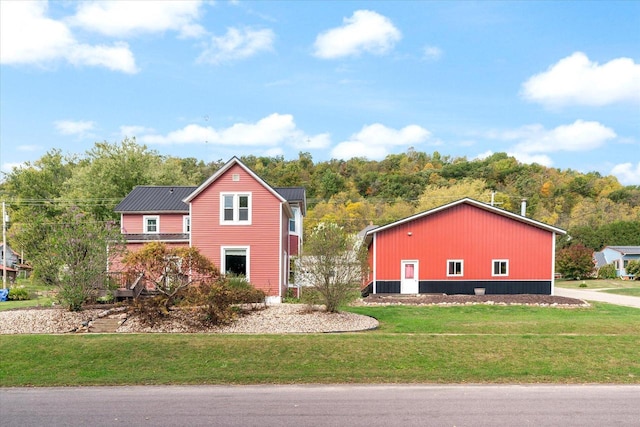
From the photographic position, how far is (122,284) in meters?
22.1

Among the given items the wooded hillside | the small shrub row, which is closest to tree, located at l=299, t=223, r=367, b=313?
A: the small shrub row

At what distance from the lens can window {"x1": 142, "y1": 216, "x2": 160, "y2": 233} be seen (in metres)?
31.8

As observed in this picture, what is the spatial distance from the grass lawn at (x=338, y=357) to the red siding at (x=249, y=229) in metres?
9.10

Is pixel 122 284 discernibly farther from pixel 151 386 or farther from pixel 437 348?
pixel 437 348

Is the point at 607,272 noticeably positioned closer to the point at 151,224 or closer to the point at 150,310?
the point at 151,224

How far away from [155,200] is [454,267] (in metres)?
19.2

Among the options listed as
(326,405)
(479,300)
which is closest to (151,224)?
(479,300)

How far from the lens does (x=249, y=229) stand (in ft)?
82.9

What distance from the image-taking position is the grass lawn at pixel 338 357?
38.8ft

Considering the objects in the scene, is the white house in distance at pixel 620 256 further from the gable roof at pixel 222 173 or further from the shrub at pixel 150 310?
the shrub at pixel 150 310

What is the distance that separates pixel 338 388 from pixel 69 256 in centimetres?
1253

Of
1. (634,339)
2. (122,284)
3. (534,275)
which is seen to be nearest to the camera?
(634,339)

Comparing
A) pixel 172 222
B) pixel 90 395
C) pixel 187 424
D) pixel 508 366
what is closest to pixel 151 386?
pixel 90 395

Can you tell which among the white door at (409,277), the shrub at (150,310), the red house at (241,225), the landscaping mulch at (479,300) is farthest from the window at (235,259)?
A: the white door at (409,277)
